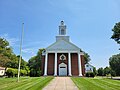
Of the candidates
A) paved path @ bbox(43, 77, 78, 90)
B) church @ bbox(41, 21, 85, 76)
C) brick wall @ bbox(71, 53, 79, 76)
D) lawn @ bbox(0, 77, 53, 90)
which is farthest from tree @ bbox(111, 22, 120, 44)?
lawn @ bbox(0, 77, 53, 90)

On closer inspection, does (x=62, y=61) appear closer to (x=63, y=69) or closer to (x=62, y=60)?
(x=62, y=60)

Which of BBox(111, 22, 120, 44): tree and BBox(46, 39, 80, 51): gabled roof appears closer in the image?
BBox(111, 22, 120, 44): tree

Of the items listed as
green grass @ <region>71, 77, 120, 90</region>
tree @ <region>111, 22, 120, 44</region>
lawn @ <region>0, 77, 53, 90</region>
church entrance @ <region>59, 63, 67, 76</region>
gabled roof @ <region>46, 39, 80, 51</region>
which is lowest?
green grass @ <region>71, 77, 120, 90</region>

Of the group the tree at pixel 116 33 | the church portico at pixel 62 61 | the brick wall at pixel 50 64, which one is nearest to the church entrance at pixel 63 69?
the church portico at pixel 62 61

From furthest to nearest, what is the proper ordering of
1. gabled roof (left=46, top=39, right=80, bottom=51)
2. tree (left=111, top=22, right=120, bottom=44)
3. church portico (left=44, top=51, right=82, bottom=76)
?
gabled roof (left=46, top=39, right=80, bottom=51) → church portico (left=44, top=51, right=82, bottom=76) → tree (left=111, top=22, right=120, bottom=44)

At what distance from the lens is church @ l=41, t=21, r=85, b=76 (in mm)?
36938

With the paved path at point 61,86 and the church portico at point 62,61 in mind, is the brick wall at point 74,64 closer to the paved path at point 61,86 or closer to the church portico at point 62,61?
the church portico at point 62,61

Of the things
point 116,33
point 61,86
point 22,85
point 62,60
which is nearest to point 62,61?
point 62,60

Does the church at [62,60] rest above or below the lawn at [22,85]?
above

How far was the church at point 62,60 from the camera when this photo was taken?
36.9m

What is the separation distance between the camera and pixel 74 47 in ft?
126

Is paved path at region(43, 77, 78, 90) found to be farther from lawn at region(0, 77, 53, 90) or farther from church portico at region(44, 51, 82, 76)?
church portico at region(44, 51, 82, 76)

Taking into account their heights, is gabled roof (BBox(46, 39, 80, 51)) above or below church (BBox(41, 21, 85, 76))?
above

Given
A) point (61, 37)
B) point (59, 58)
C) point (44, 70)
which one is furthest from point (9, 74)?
point (61, 37)
